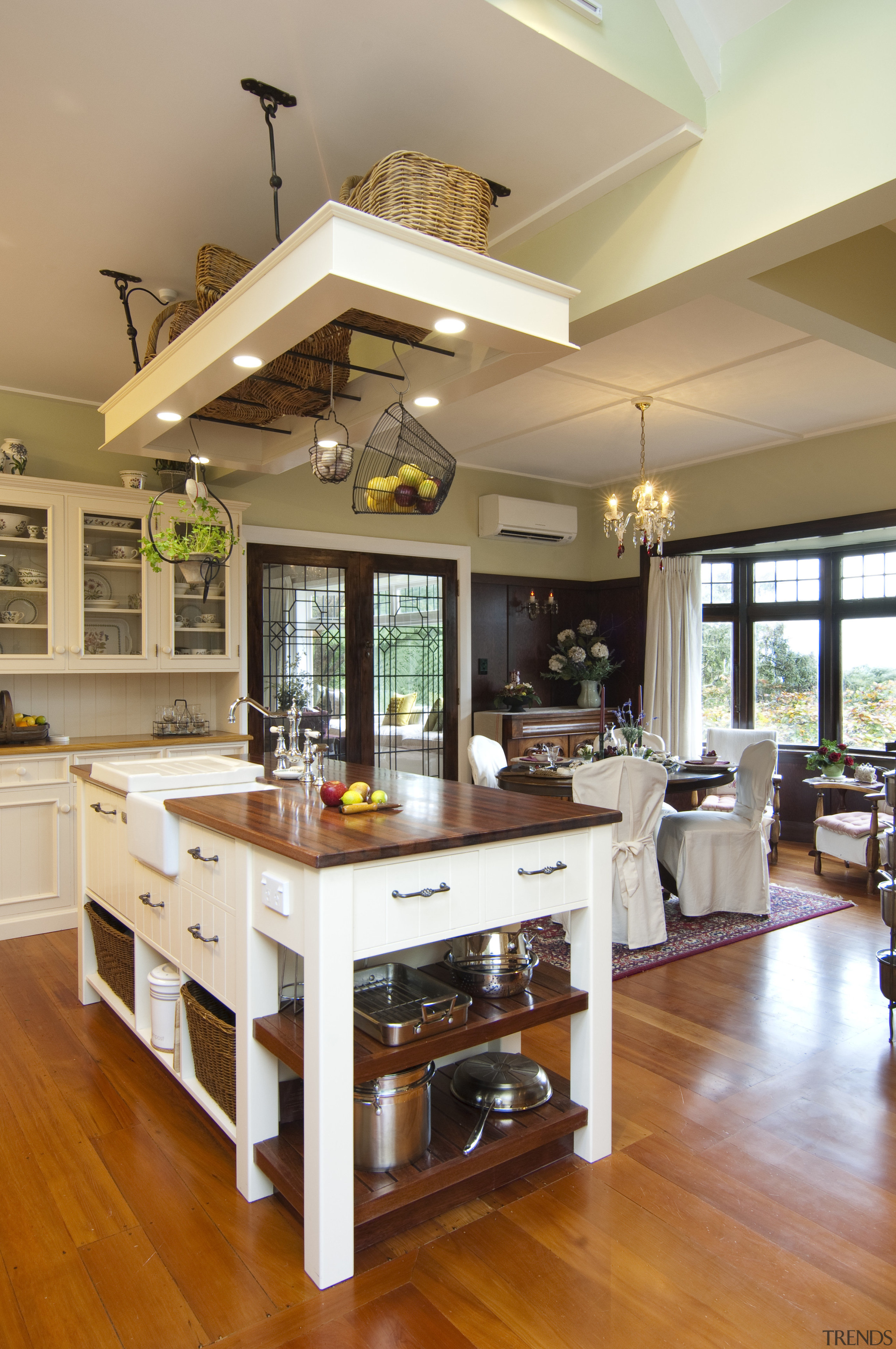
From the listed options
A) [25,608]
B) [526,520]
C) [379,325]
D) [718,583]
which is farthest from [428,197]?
[718,583]

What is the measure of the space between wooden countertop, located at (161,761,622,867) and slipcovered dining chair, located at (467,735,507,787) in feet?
5.99

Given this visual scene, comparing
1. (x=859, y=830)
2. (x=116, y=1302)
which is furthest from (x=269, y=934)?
(x=859, y=830)

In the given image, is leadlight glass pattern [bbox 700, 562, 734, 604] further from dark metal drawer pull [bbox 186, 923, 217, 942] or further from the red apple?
dark metal drawer pull [bbox 186, 923, 217, 942]

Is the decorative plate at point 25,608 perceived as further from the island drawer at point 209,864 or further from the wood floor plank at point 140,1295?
the wood floor plank at point 140,1295

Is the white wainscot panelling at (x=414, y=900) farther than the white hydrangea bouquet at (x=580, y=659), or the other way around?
the white hydrangea bouquet at (x=580, y=659)

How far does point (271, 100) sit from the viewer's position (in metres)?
2.30

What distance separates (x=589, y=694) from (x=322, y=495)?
290 centimetres

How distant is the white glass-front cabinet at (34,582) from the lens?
4.43 m

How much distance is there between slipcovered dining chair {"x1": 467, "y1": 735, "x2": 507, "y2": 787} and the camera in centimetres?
476

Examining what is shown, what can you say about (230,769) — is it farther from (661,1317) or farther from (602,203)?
(602,203)

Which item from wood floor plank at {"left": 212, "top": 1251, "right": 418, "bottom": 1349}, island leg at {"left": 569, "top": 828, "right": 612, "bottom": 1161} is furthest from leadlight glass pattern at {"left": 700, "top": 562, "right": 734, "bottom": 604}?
wood floor plank at {"left": 212, "top": 1251, "right": 418, "bottom": 1349}

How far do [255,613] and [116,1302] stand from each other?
13.8ft

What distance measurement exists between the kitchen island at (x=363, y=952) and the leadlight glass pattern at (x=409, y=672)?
3.64m

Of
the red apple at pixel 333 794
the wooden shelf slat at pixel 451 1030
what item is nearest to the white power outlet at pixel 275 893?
the wooden shelf slat at pixel 451 1030
